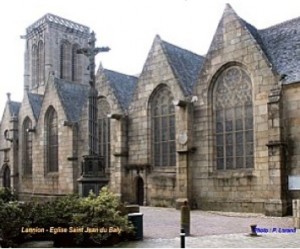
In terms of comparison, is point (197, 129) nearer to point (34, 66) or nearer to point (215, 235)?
point (215, 235)

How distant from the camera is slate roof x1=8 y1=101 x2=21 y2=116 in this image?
3957 centimetres

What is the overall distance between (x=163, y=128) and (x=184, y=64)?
422cm

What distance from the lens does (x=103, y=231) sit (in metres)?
10.8

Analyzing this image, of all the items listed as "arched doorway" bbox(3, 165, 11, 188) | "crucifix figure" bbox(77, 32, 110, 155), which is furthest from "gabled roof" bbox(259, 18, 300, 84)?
"arched doorway" bbox(3, 165, 11, 188)

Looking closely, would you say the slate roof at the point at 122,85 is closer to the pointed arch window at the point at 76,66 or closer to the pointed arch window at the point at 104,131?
the pointed arch window at the point at 104,131

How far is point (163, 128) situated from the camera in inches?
985

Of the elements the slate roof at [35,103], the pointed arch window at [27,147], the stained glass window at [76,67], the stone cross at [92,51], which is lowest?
the pointed arch window at [27,147]

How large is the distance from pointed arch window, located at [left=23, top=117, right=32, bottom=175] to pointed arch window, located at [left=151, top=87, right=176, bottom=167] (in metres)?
14.4

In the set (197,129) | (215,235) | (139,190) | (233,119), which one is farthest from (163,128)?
(215,235)

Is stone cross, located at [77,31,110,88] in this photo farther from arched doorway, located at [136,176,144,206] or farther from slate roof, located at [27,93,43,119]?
slate roof, located at [27,93,43,119]

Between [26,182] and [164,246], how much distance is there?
89.6ft

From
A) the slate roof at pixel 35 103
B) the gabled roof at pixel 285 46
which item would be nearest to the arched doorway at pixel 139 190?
the gabled roof at pixel 285 46

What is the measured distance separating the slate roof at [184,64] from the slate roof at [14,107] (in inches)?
712

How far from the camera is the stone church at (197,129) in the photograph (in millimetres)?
19031
